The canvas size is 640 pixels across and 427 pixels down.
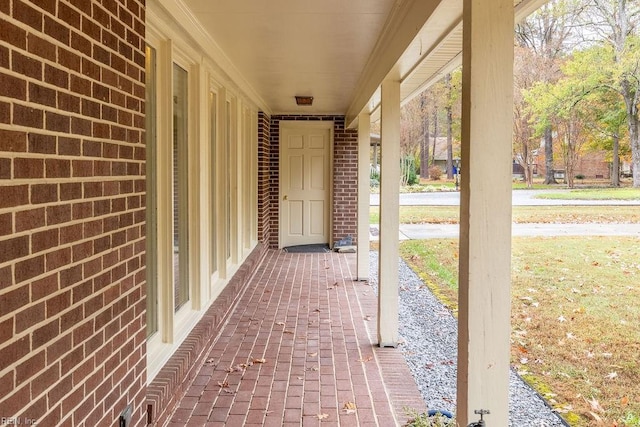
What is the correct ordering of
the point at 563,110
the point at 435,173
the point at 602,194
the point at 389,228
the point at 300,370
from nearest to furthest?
the point at 300,370
the point at 389,228
the point at 563,110
the point at 602,194
the point at 435,173

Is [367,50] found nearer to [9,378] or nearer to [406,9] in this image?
[406,9]

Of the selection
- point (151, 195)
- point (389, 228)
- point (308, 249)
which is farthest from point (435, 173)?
point (151, 195)

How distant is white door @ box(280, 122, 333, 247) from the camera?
922 cm

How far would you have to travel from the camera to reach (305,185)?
930 cm

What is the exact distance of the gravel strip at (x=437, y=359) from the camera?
300 cm

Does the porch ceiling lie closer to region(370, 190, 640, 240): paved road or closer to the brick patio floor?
the brick patio floor

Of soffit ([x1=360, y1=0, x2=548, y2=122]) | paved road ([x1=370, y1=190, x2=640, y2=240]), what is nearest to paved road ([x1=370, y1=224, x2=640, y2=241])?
paved road ([x1=370, y1=190, x2=640, y2=240])

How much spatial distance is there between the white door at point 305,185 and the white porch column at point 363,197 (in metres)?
2.40

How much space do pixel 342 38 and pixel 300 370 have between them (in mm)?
2389

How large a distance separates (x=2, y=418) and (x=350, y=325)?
361 centimetres

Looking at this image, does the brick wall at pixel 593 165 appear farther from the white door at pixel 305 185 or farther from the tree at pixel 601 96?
the white door at pixel 305 185

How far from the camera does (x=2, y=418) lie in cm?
127

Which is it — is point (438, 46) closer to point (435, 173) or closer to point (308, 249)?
point (308, 249)

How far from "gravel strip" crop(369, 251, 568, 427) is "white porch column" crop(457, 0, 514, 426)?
0.18m
